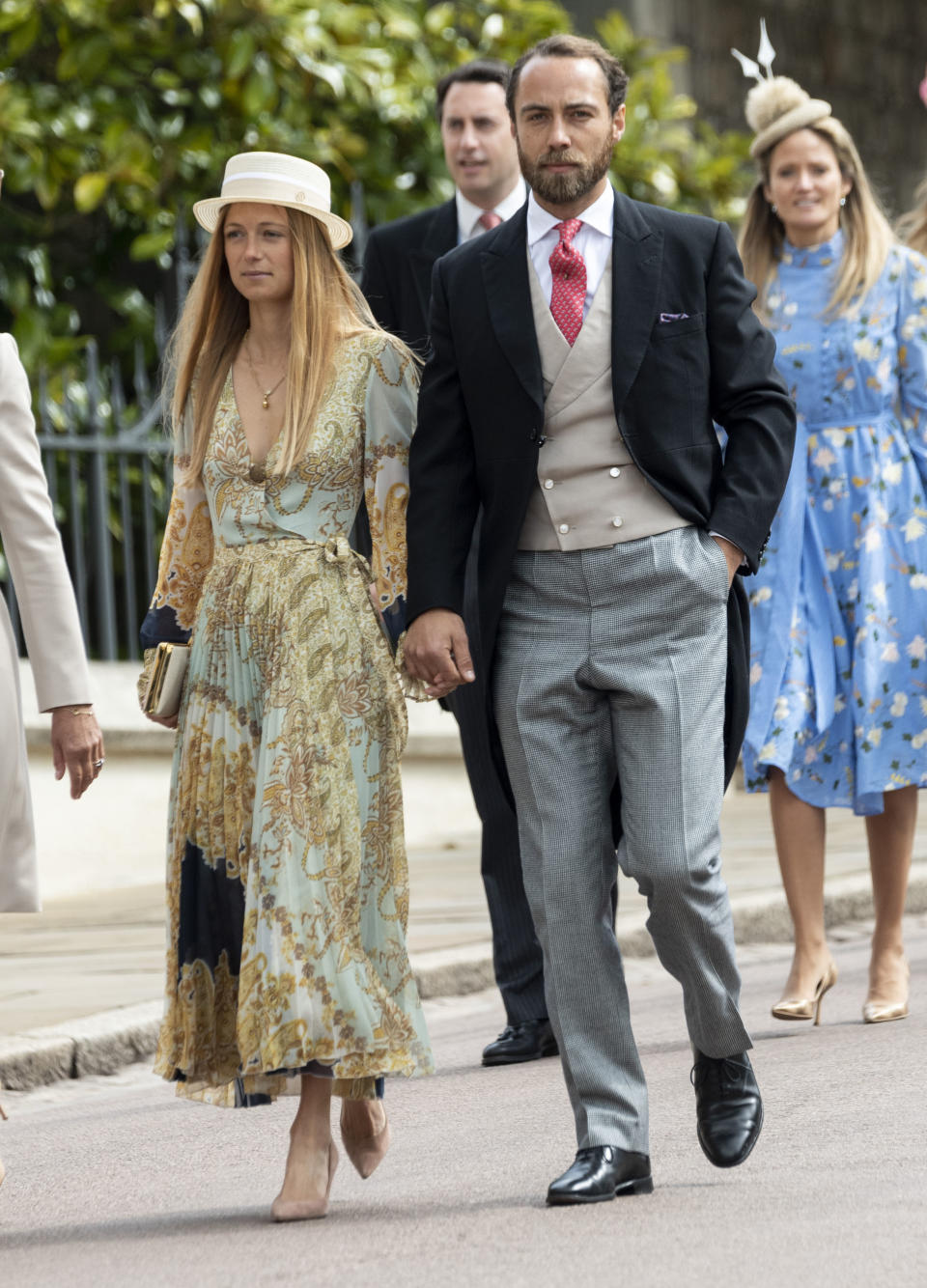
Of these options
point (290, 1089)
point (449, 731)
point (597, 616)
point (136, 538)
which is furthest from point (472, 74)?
point (449, 731)

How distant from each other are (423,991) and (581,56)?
3.38 meters

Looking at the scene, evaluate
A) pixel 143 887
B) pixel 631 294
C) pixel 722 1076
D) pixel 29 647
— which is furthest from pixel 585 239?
pixel 143 887

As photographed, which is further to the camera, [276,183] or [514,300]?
[276,183]

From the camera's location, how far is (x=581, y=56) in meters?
4.16

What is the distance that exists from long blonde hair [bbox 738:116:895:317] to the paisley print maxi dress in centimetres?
195

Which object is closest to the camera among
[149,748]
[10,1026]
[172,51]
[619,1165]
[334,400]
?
[619,1165]

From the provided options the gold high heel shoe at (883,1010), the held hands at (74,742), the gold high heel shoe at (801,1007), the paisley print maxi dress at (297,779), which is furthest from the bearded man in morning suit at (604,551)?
the gold high heel shoe at (883,1010)

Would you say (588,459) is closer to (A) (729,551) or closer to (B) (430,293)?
(A) (729,551)

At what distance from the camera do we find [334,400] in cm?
432

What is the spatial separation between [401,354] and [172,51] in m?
6.03

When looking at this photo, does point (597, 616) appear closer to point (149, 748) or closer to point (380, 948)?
point (380, 948)

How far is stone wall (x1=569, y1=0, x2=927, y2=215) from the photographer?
42.7 feet

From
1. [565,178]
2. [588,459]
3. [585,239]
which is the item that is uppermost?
[565,178]

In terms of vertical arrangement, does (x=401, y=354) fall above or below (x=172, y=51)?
below
